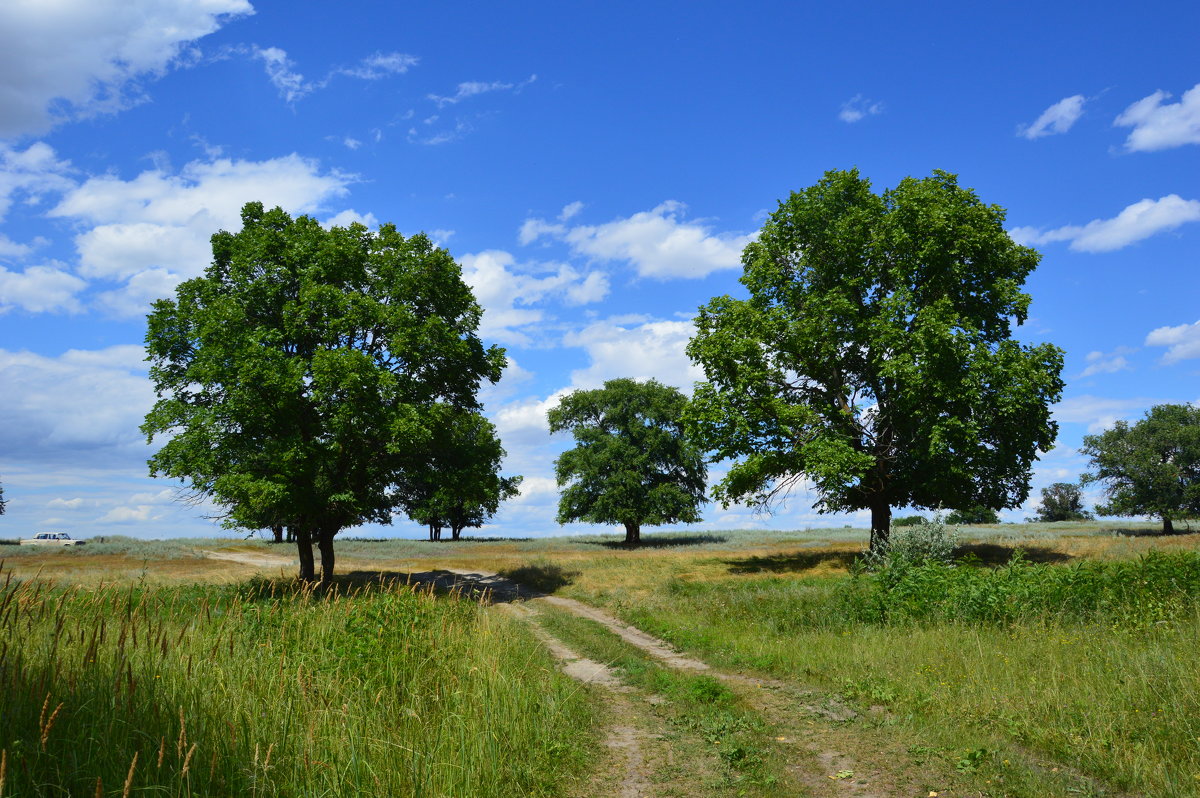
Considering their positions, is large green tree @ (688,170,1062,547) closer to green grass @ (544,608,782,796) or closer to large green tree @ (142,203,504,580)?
large green tree @ (142,203,504,580)

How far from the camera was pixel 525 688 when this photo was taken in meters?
9.36

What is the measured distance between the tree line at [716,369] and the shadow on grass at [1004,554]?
8.49 ft

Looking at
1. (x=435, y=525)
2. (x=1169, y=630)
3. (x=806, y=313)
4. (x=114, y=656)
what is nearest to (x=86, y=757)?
(x=114, y=656)

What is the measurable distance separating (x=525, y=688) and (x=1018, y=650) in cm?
788

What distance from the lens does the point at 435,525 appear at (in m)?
82.1

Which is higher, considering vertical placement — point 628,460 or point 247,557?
point 628,460

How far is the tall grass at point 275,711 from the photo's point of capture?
5.70 m

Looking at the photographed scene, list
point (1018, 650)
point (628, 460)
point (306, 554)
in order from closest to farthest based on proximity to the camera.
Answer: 1. point (1018, 650)
2. point (306, 554)
3. point (628, 460)

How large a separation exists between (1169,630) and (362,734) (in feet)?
40.7

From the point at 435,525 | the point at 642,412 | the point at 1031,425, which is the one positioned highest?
the point at 642,412

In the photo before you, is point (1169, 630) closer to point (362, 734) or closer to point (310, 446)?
point (362, 734)

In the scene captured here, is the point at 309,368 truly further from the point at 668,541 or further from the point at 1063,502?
the point at 1063,502

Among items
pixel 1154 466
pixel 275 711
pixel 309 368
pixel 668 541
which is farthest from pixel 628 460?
pixel 275 711

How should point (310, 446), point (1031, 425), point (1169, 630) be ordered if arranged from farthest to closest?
point (1031, 425)
point (310, 446)
point (1169, 630)
